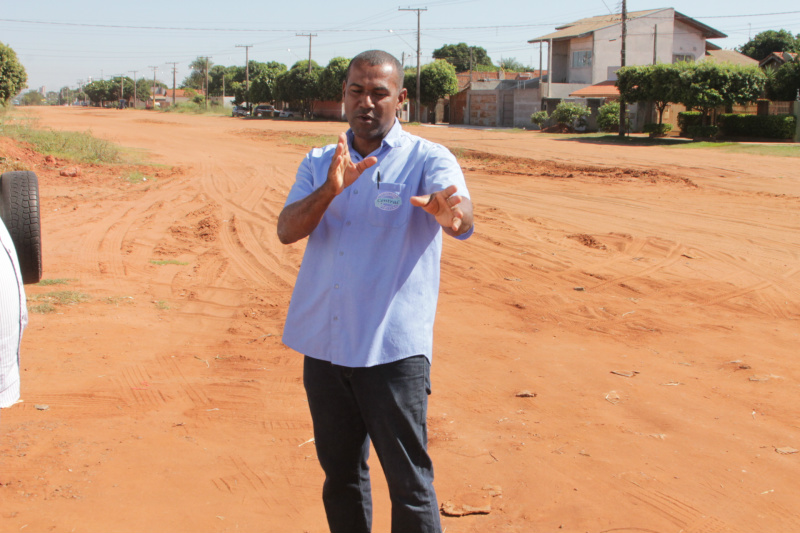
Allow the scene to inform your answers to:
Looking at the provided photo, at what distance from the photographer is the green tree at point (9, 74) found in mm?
34688

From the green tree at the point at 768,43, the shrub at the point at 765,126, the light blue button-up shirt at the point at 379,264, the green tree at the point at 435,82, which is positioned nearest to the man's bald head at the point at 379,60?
the light blue button-up shirt at the point at 379,264

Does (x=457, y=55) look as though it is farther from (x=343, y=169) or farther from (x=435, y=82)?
(x=343, y=169)

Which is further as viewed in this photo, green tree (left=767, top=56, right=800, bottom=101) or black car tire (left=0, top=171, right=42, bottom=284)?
green tree (left=767, top=56, right=800, bottom=101)

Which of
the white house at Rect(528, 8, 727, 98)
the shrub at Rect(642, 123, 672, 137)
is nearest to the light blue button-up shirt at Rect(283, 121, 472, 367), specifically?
the shrub at Rect(642, 123, 672, 137)

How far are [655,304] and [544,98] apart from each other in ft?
144

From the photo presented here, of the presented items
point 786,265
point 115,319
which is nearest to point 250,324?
point 115,319

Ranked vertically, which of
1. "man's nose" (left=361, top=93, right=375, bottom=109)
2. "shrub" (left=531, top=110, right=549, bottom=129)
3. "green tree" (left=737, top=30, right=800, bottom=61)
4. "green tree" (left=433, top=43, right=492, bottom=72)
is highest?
"green tree" (left=433, top=43, right=492, bottom=72)

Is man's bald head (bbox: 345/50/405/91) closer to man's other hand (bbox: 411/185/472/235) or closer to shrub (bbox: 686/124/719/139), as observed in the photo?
man's other hand (bbox: 411/185/472/235)

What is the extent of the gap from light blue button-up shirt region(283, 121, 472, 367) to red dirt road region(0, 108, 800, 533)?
4.36ft

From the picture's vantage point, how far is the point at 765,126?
103ft

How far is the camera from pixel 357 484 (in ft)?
8.20

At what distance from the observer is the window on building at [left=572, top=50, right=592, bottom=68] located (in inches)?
2020

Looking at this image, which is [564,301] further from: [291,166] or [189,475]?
[291,166]

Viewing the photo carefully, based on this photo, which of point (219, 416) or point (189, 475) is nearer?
point (189, 475)
